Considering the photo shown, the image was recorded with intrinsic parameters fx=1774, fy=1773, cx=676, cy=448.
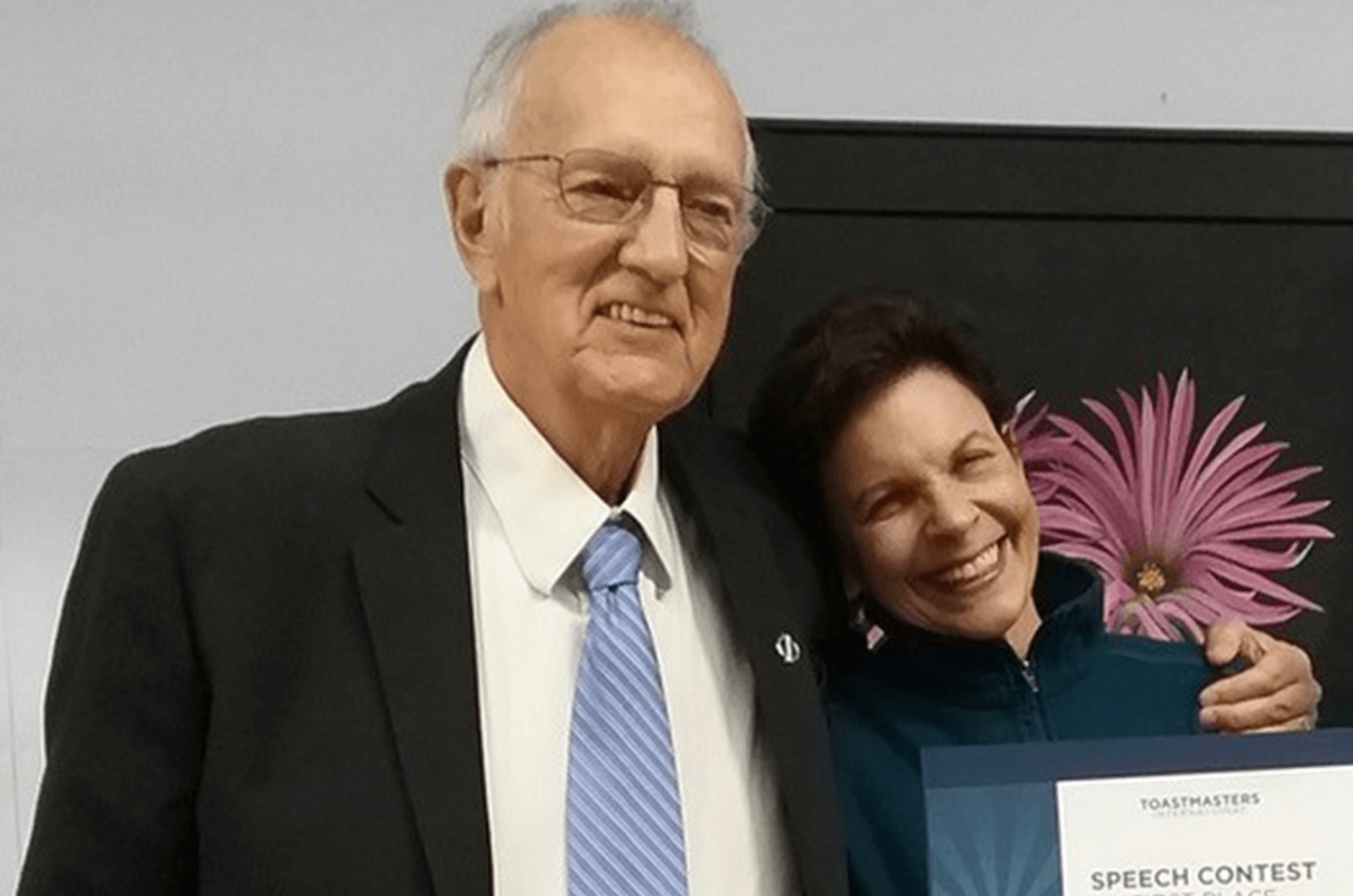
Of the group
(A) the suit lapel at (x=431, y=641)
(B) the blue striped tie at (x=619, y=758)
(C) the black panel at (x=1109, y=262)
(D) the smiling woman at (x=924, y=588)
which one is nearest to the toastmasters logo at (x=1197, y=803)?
(D) the smiling woman at (x=924, y=588)

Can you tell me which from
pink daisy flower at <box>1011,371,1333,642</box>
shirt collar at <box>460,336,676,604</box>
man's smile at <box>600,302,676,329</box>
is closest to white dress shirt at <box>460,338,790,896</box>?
shirt collar at <box>460,336,676,604</box>

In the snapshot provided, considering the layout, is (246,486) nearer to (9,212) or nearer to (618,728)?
(618,728)

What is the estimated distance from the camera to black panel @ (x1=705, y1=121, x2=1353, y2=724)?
5.94ft

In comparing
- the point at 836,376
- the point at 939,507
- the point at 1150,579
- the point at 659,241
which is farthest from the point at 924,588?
the point at 1150,579

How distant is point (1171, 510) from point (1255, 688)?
45 cm

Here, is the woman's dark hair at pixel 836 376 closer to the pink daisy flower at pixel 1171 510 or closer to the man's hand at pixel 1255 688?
the man's hand at pixel 1255 688

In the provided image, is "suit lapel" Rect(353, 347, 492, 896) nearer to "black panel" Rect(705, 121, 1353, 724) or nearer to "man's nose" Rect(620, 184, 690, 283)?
"man's nose" Rect(620, 184, 690, 283)

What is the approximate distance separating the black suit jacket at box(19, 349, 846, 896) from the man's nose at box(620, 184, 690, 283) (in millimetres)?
226

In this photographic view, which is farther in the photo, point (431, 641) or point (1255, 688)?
point (1255, 688)

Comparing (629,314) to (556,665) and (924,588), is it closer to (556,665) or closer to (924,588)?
(556,665)

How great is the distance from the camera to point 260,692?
1.19 m

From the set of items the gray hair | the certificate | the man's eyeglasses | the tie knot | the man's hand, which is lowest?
the certificate

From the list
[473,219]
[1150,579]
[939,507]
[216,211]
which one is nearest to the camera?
[473,219]

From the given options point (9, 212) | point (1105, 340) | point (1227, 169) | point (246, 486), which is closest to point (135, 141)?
point (9, 212)
